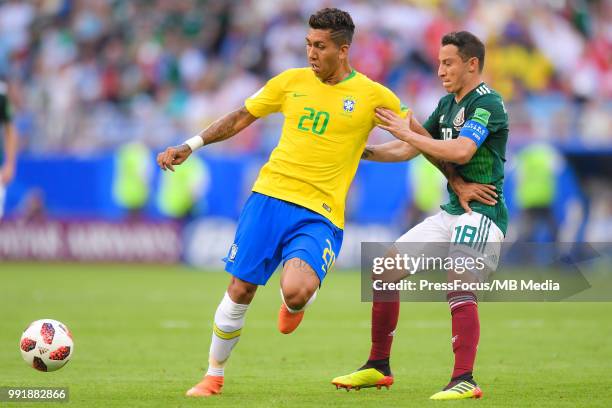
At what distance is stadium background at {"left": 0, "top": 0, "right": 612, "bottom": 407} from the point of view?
1483 cm

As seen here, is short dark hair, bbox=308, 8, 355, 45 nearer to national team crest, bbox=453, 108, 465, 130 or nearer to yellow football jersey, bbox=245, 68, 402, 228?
yellow football jersey, bbox=245, 68, 402, 228

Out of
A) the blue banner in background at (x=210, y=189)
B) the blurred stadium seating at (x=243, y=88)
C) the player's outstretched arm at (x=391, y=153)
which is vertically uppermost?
the blurred stadium seating at (x=243, y=88)

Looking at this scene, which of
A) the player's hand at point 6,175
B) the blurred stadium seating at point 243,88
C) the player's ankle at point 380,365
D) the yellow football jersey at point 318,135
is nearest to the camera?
the yellow football jersey at point 318,135

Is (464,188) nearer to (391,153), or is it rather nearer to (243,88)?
(391,153)

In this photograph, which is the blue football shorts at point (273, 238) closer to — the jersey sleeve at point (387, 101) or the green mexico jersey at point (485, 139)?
the jersey sleeve at point (387, 101)

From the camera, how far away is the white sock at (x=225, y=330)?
302 inches

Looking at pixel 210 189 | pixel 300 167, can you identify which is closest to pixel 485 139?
pixel 300 167

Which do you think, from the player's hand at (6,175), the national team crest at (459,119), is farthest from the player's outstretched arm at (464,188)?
the player's hand at (6,175)

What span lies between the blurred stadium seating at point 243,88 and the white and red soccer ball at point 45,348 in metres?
12.3

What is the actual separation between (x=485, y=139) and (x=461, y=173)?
0.31 metres

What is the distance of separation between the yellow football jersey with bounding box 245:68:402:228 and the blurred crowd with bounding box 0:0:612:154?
1246 cm

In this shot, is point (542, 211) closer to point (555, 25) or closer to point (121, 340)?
point (555, 25)

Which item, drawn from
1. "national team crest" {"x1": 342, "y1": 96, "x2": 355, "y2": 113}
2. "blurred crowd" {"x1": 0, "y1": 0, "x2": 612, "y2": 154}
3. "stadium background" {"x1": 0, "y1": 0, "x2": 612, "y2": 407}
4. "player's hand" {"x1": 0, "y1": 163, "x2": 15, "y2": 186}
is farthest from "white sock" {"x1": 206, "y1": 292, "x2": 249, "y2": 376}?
"blurred crowd" {"x1": 0, "y1": 0, "x2": 612, "y2": 154}

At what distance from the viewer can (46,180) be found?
71.9 ft
